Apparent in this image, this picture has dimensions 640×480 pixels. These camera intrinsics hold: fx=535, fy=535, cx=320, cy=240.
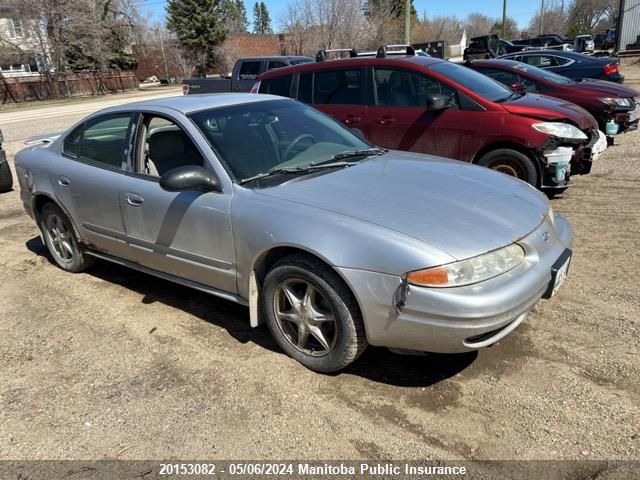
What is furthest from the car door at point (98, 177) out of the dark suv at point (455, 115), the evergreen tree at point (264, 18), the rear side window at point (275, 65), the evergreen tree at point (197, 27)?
the evergreen tree at point (264, 18)

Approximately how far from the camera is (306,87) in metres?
7.41

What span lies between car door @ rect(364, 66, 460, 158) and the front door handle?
372 centimetres

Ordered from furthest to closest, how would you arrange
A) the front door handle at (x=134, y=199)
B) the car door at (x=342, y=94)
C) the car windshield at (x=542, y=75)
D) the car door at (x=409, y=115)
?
1. the car windshield at (x=542, y=75)
2. the car door at (x=342, y=94)
3. the car door at (x=409, y=115)
4. the front door handle at (x=134, y=199)

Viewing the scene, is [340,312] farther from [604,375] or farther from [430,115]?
[430,115]

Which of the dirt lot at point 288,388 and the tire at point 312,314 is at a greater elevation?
the tire at point 312,314

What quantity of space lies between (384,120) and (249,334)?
3.93 metres

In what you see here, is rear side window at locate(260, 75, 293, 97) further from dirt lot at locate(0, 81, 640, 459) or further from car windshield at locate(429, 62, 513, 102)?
dirt lot at locate(0, 81, 640, 459)

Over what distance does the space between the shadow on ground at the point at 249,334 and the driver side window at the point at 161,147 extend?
105 centimetres

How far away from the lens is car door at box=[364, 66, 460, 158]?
21.0 ft

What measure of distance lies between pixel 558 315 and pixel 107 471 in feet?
9.79

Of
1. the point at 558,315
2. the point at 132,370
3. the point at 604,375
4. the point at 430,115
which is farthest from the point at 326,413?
the point at 430,115

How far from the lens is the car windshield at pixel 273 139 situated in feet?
11.7

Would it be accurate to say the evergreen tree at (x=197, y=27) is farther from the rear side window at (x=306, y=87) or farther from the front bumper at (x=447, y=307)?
the front bumper at (x=447, y=307)

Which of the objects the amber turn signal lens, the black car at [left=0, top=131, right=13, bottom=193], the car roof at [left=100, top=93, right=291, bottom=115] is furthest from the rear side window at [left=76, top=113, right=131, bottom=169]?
the black car at [left=0, top=131, right=13, bottom=193]
